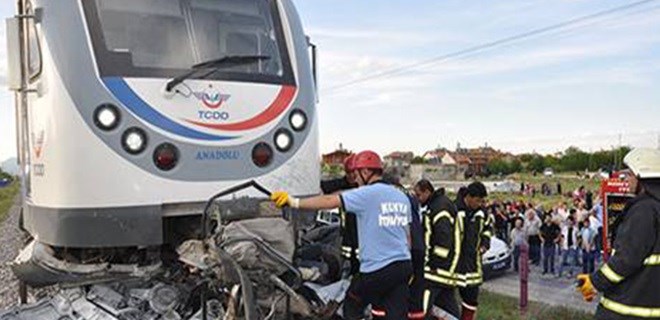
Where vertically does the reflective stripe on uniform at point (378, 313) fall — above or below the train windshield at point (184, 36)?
below

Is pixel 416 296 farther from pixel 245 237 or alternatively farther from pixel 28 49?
pixel 28 49

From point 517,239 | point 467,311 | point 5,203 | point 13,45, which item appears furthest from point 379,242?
point 5,203

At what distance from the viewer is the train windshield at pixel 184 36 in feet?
14.6

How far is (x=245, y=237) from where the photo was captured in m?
4.20

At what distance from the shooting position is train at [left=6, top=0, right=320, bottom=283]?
4254 mm

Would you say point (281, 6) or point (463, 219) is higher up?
point (281, 6)

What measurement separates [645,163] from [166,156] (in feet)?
9.56

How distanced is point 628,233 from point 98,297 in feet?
10.7

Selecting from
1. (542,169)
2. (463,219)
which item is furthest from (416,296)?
(542,169)

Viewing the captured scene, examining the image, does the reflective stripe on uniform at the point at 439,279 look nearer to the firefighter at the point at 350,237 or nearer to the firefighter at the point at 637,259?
the firefighter at the point at 350,237

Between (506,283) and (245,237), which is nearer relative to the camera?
(245,237)

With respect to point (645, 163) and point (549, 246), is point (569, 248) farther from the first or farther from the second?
point (645, 163)

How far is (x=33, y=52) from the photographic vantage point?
475 centimetres

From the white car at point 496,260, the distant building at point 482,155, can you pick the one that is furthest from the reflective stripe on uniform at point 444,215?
the distant building at point 482,155
